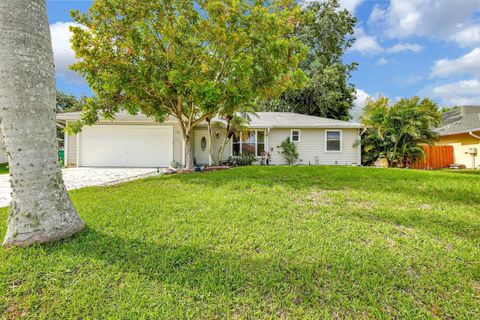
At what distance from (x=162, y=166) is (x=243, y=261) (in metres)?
12.0

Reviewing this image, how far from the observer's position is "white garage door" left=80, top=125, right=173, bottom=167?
1393cm

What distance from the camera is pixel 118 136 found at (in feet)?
45.8

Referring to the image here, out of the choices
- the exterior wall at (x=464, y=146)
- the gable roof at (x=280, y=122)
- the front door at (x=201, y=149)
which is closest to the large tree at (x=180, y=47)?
the gable roof at (x=280, y=122)

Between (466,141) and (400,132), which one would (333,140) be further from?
(466,141)

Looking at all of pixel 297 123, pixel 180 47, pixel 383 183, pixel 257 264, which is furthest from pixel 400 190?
pixel 297 123

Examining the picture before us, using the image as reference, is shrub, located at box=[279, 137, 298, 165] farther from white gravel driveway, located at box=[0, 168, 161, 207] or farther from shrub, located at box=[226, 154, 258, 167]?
white gravel driveway, located at box=[0, 168, 161, 207]

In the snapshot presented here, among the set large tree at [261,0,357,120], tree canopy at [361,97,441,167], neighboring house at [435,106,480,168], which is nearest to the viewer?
tree canopy at [361,97,441,167]

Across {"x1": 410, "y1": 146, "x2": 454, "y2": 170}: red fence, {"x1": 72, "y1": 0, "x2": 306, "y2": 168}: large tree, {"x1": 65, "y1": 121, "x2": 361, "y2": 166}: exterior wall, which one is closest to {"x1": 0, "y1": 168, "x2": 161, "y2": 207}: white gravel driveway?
{"x1": 72, "y1": 0, "x2": 306, "y2": 168}: large tree

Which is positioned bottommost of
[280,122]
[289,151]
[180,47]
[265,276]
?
[265,276]

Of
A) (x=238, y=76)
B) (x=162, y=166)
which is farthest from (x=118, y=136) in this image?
(x=238, y=76)

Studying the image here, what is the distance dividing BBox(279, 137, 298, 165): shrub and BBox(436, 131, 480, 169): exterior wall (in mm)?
9981

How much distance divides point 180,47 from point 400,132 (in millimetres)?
12214

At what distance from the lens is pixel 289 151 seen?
49.5ft

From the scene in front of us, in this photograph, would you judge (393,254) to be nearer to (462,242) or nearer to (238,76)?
(462,242)
